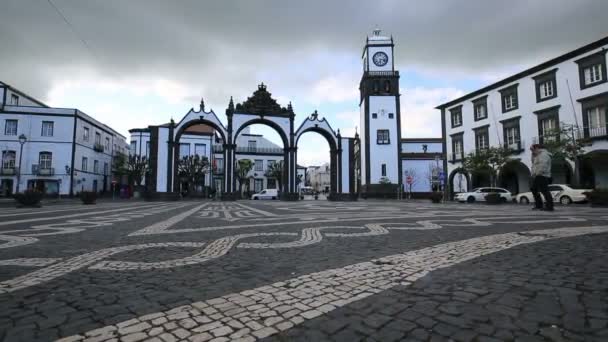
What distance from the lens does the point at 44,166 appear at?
36.9 metres

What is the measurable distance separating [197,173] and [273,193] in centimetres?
1092

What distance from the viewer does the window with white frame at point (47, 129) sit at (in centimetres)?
3703

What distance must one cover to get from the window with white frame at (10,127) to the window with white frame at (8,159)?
2.22 meters

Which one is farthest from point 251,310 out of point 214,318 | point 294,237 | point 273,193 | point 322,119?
point 273,193

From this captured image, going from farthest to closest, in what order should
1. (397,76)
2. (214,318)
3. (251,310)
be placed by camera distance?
1. (397,76)
2. (251,310)
3. (214,318)

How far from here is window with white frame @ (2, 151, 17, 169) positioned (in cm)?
3599

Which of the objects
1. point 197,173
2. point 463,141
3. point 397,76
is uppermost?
point 397,76

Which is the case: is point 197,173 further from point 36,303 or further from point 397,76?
point 36,303

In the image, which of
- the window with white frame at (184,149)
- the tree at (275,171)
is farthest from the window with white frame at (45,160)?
the tree at (275,171)

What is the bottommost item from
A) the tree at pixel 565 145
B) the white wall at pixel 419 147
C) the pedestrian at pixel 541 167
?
the pedestrian at pixel 541 167

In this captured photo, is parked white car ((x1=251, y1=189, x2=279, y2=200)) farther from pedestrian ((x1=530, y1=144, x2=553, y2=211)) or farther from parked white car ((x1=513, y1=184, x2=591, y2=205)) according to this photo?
pedestrian ((x1=530, y1=144, x2=553, y2=211))

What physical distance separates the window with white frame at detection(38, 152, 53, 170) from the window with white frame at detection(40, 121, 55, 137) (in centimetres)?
216

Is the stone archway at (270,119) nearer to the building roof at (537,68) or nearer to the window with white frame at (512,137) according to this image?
the building roof at (537,68)

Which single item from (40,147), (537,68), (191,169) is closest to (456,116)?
(537,68)
